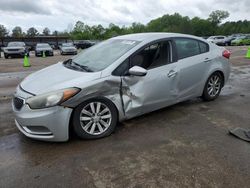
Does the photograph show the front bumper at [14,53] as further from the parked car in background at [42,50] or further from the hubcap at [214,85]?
the hubcap at [214,85]

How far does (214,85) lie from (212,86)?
66 mm

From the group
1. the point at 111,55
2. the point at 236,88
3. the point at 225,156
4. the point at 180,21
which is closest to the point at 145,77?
the point at 111,55

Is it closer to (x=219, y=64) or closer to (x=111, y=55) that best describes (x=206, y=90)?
(x=219, y=64)

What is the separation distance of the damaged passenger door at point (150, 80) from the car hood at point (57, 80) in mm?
593

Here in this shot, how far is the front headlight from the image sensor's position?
3168 millimetres

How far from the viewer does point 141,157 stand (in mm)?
3082

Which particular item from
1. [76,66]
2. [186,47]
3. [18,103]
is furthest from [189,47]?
[18,103]

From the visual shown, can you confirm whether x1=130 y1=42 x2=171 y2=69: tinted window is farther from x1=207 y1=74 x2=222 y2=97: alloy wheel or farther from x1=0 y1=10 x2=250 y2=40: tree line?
x1=0 y1=10 x2=250 y2=40: tree line

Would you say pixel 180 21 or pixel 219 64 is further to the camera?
pixel 180 21

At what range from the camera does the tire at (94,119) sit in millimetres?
3387

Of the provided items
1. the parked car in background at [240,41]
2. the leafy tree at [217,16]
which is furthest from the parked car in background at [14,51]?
the leafy tree at [217,16]

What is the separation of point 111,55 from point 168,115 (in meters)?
1.58

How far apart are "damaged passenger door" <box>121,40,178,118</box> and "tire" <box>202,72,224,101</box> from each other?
113 centimetres

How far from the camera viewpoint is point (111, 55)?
4.04 meters
